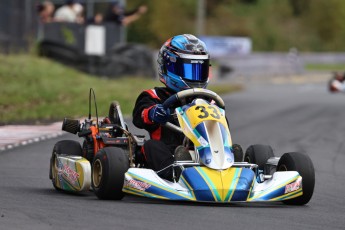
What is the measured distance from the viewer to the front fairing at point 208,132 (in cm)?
781

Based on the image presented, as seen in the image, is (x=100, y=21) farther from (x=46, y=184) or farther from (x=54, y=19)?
(x=46, y=184)

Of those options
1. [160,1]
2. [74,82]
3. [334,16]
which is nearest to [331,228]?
[74,82]

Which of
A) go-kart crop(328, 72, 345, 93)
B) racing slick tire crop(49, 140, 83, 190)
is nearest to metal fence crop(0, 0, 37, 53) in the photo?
go-kart crop(328, 72, 345, 93)

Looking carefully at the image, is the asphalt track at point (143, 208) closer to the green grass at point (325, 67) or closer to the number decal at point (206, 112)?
the number decal at point (206, 112)

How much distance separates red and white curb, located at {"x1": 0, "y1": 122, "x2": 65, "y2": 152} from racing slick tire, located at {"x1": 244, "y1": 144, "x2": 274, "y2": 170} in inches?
178

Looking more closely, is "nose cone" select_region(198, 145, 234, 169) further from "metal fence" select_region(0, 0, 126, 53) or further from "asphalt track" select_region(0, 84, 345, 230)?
"metal fence" select_region(0, 0, 126, 53)

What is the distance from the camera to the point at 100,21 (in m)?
32.5

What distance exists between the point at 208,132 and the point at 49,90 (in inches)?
553

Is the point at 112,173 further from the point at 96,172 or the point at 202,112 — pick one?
the point at 202,112

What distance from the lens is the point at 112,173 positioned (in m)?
7.88

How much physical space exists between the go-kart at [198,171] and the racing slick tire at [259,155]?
87 mm

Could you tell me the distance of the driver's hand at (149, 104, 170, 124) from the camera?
27.3 ft

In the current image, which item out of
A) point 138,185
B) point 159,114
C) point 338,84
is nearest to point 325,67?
point 338,84

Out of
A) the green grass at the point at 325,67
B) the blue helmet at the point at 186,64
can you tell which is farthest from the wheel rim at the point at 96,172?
the green grass at the point at 325,67
